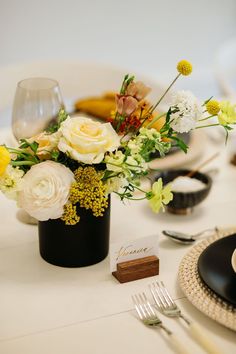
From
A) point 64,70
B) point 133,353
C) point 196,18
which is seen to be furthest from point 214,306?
point 196,18

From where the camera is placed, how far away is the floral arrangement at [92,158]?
102 cm

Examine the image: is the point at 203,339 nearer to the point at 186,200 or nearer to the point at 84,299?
the point at 84,299

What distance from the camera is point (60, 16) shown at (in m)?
3.71

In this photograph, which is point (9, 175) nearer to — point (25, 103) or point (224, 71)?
point (25, 103)

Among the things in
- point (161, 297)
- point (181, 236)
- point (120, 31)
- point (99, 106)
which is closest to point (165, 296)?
point (161, 297)

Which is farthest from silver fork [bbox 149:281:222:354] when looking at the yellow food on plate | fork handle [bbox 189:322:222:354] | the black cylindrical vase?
the yellow food on plate

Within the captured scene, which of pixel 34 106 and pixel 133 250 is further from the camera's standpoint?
pixel 34 106

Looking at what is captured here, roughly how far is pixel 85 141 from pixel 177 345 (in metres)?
0.38

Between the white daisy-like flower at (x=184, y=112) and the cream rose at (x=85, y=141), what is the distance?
12cm

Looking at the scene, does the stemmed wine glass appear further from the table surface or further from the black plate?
the black plate

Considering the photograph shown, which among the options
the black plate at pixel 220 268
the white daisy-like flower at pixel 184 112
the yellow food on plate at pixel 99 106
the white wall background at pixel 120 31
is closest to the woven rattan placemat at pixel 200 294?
the black plate at pixel 220 268

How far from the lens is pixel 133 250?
43.7 inches

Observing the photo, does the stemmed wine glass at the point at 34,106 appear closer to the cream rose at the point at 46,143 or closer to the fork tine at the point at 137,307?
the cream rose at the point at 46,143

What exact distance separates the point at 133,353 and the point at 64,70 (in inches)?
60.1
